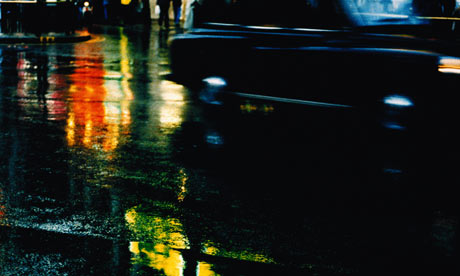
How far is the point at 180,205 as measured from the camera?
4.89 m

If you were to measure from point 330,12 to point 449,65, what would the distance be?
5.43 ft

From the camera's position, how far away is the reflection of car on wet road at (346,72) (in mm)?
6273

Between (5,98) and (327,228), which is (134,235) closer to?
(327,228)

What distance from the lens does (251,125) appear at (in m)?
8.02

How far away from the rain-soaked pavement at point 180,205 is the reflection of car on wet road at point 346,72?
526 mm

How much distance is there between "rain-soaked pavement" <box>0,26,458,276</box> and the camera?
12.6 feet

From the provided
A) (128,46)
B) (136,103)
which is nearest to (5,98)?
(136,103)

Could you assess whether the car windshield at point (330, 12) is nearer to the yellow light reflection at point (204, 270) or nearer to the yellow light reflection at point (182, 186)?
the yellow light reflection at point (182, 186)

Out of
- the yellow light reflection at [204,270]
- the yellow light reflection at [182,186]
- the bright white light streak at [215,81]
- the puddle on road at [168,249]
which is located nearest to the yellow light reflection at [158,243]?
the puddle on road at [168,249]

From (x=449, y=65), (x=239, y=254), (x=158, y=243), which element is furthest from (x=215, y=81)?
(x=239, y=254)

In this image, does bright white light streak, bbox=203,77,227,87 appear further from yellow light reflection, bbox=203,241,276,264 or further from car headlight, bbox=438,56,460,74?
yellow light reflection, bbox=203,241,276,264

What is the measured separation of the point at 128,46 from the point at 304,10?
474 inches

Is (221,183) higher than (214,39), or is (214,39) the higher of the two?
(214,39)

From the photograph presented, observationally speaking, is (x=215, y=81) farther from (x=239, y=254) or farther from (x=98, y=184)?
(x=239, y=254)
